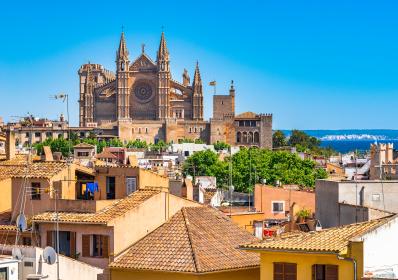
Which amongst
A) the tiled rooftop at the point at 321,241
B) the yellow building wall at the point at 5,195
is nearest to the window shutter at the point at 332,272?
the tiled rooftop at the point at 321,241

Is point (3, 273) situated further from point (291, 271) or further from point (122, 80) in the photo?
→ point (122, 80)

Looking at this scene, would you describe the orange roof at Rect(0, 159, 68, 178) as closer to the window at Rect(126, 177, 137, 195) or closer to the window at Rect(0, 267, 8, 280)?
the window at Rect(126, 177, 137, 195)

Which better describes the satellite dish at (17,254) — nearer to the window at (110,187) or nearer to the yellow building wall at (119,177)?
the yellow building wall at (119,177)

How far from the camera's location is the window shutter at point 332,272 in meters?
13.2

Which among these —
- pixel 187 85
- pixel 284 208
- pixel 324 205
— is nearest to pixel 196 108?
pixel 187 85

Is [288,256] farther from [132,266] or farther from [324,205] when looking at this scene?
[324,205]

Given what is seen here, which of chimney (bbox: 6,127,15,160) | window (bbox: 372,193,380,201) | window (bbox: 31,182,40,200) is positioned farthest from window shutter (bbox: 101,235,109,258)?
chimney (bbox: 6,127,15,160)

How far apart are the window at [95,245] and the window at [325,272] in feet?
15.0

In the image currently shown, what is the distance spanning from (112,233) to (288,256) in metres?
4.19

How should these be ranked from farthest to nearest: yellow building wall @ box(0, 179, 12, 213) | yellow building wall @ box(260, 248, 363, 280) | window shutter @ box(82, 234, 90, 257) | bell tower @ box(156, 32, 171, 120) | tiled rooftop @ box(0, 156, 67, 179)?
bell tower @ box(156, 32, 171, 120)
yellow building wall @ box(0, 179, 12, 213)
tiled rooftop @ box(0, 156, 67, 179)
window shutter @ box(82, 234, 90, 257)
yellow building wall @ box(260, 248, 363, 280)

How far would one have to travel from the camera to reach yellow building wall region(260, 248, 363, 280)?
13.0 m

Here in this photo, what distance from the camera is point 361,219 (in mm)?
18438

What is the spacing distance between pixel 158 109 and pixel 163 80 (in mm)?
4402

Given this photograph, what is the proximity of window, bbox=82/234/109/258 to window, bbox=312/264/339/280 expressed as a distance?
15.0ft
